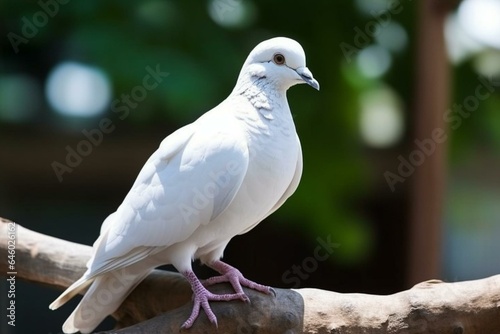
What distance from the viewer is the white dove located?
2852 mm

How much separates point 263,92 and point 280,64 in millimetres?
132

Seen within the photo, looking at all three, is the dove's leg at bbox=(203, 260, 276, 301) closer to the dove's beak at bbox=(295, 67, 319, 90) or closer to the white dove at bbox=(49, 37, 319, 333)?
the white dove at bbox=(49, 37, 319, 333)

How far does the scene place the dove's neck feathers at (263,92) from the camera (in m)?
2.99

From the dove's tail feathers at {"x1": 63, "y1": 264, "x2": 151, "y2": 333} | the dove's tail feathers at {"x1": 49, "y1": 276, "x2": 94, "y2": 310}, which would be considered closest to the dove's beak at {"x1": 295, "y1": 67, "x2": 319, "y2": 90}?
the dove's tail feathers at {"x1": 63, "y1": 264, "x2": 151, "y2": 333}

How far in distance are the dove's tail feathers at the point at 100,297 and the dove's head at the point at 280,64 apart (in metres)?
0.96

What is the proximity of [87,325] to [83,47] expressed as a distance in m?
3.11

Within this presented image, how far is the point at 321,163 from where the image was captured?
247 inches

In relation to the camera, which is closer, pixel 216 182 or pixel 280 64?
pixel 216 182

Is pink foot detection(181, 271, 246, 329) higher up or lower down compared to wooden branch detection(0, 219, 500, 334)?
lower down

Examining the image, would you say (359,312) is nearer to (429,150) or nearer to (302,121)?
(429,150)

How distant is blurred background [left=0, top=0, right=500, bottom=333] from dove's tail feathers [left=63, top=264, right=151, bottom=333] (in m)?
2.56

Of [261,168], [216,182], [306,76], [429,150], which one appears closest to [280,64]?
[306,76]

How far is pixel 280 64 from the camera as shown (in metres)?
2.99

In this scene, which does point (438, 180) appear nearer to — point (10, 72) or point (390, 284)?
point (390, 284)
